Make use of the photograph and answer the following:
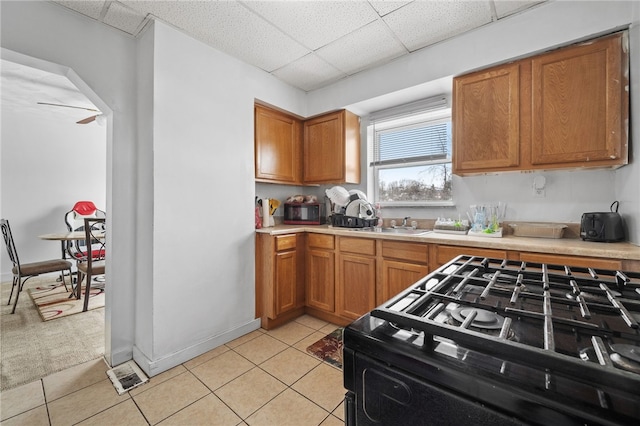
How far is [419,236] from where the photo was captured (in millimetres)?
2182

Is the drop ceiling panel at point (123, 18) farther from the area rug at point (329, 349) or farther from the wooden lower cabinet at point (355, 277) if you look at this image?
the area rug at point (329, 349)

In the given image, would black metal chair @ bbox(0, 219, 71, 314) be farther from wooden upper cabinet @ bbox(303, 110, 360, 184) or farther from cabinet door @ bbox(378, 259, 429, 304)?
cabinet door @ bbox(378, 259, 429, 304)

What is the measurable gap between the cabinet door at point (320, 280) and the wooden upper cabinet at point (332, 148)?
884mm

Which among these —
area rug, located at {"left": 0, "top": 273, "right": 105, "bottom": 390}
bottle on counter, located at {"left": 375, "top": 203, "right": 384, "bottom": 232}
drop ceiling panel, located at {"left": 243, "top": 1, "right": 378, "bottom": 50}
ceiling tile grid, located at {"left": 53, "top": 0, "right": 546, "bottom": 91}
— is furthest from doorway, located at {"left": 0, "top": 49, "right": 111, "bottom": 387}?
bottle on counter, located at {"left": 375, "top": 203, "right": 384, "bottom": 232}

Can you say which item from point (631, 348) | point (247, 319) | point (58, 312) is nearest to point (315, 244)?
point (247, 319)

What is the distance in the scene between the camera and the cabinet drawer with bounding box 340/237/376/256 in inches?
97.0

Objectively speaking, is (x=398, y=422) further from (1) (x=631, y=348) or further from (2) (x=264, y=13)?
(2) (x=264, y=13)

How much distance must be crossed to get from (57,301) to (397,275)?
405 cm

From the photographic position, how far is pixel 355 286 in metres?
2.59

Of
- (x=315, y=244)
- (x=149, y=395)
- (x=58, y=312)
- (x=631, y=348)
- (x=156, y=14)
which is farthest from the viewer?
(x=58, y=312)

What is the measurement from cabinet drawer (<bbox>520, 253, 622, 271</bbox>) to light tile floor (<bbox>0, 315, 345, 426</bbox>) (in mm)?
1498

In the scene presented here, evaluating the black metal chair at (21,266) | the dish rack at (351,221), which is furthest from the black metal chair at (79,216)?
the dish rack at (351,221)

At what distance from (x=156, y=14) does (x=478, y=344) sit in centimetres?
267

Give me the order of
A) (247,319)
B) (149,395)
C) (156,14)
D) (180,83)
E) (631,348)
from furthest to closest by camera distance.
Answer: (247,319), (180,83), (156,14), (149,395), (631,348)
